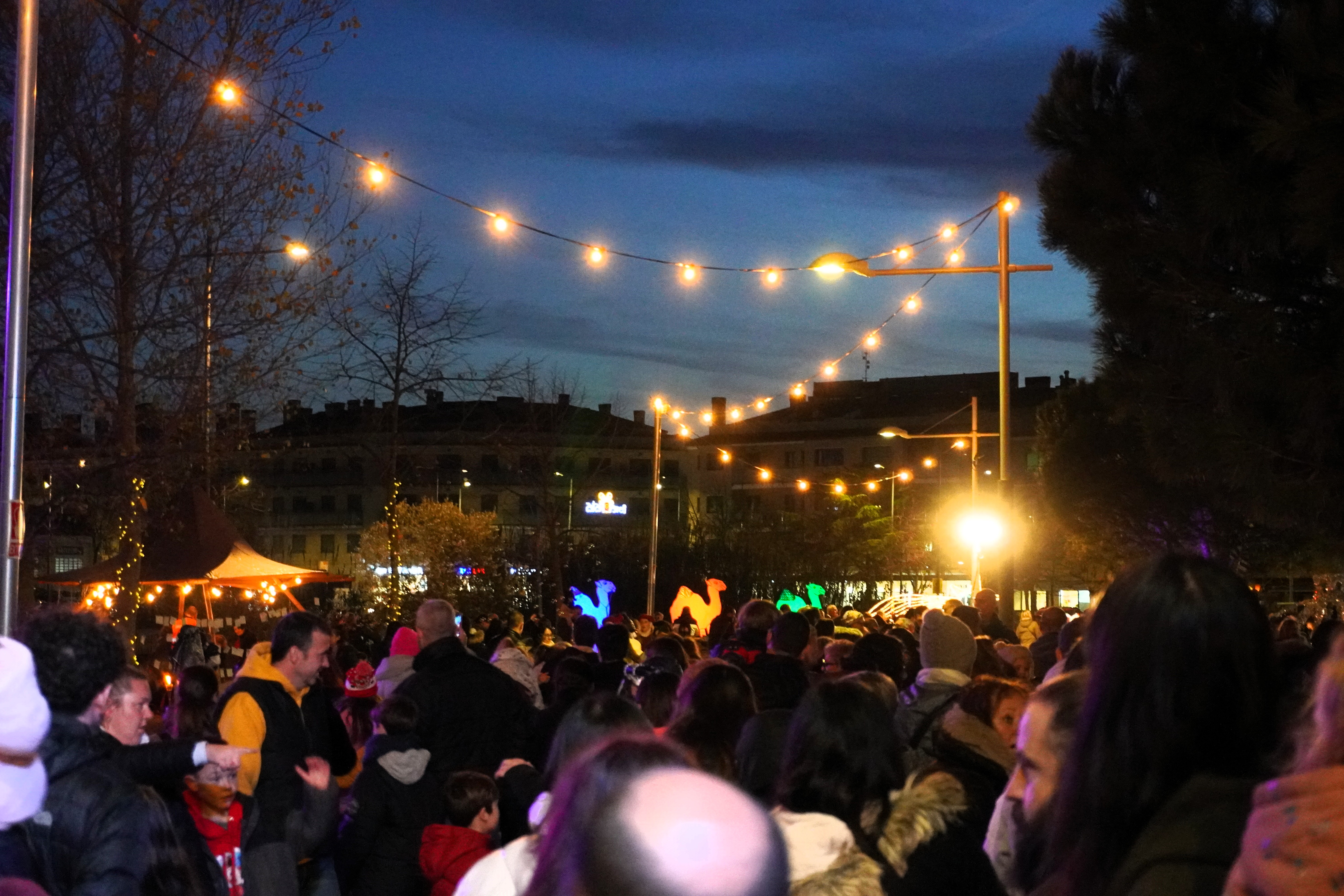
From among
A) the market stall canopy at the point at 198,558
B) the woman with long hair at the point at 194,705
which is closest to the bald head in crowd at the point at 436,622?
the woman with long hair at the point at 194,705

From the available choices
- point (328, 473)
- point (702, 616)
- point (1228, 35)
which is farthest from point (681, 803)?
point (328, 473)

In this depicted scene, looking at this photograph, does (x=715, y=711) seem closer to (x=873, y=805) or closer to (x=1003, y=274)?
(x=873, y=805)

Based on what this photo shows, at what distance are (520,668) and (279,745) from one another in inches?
149

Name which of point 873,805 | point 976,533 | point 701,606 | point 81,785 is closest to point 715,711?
point 873,805

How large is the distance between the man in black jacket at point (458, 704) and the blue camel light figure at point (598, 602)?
12.0 metres

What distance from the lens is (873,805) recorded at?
152 inches

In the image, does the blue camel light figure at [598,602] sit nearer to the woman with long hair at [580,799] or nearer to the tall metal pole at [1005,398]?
the tall metal pole at [1005,398]

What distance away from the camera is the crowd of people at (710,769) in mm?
1868

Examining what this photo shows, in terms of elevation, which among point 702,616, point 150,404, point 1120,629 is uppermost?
point 150,404

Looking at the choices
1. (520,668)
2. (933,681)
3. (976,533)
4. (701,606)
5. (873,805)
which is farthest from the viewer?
(976,533)

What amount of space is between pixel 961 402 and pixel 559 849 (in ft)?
304

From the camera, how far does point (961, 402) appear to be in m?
92.6

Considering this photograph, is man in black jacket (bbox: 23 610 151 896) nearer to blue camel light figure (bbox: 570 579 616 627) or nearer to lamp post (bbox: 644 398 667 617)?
blue camel light figure (bbox: 570 579 616 627)

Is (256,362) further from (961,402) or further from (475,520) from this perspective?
(961,402)
